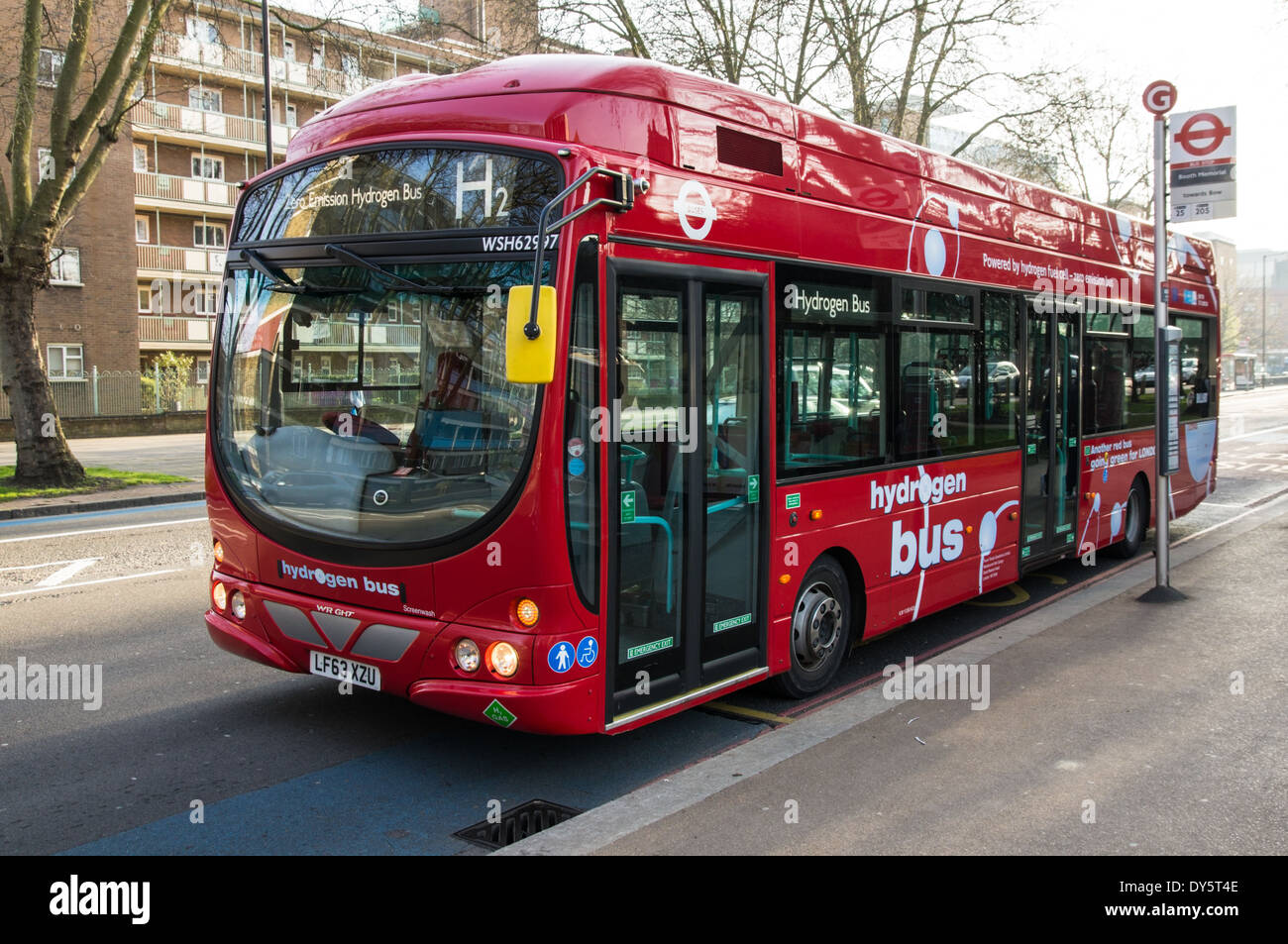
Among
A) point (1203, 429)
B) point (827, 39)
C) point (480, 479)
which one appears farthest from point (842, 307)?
point (827, 39)

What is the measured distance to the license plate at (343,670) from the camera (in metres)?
5.10

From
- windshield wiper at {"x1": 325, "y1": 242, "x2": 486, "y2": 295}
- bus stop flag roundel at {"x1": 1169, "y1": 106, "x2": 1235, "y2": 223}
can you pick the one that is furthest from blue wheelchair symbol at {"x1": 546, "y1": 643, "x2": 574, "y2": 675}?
bus stop flag roundel at {"x1": 1169, "y1": 106, "x2": 1235, "y2": 223}

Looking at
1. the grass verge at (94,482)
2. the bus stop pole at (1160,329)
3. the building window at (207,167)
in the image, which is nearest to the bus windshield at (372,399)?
the bus stop pole at (1160,329)

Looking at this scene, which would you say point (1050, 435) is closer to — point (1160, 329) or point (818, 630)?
point (1160, 329)

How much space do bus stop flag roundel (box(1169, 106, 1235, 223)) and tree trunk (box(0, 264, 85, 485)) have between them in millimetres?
16099

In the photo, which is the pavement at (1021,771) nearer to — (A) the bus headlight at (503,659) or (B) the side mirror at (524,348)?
(A) the bus headlight at (503,659)

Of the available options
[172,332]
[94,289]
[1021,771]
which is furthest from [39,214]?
[172,332]

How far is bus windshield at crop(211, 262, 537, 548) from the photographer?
479 centimetres

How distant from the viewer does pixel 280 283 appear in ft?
17.9

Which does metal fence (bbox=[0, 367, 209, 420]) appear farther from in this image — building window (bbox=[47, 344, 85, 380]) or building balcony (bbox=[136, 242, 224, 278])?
building balcony (bbox=[136, 242, 224, 278])

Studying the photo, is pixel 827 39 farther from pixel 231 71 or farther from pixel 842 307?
pixel 231 71

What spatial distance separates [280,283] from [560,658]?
2.45m

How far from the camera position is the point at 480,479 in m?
4.77
